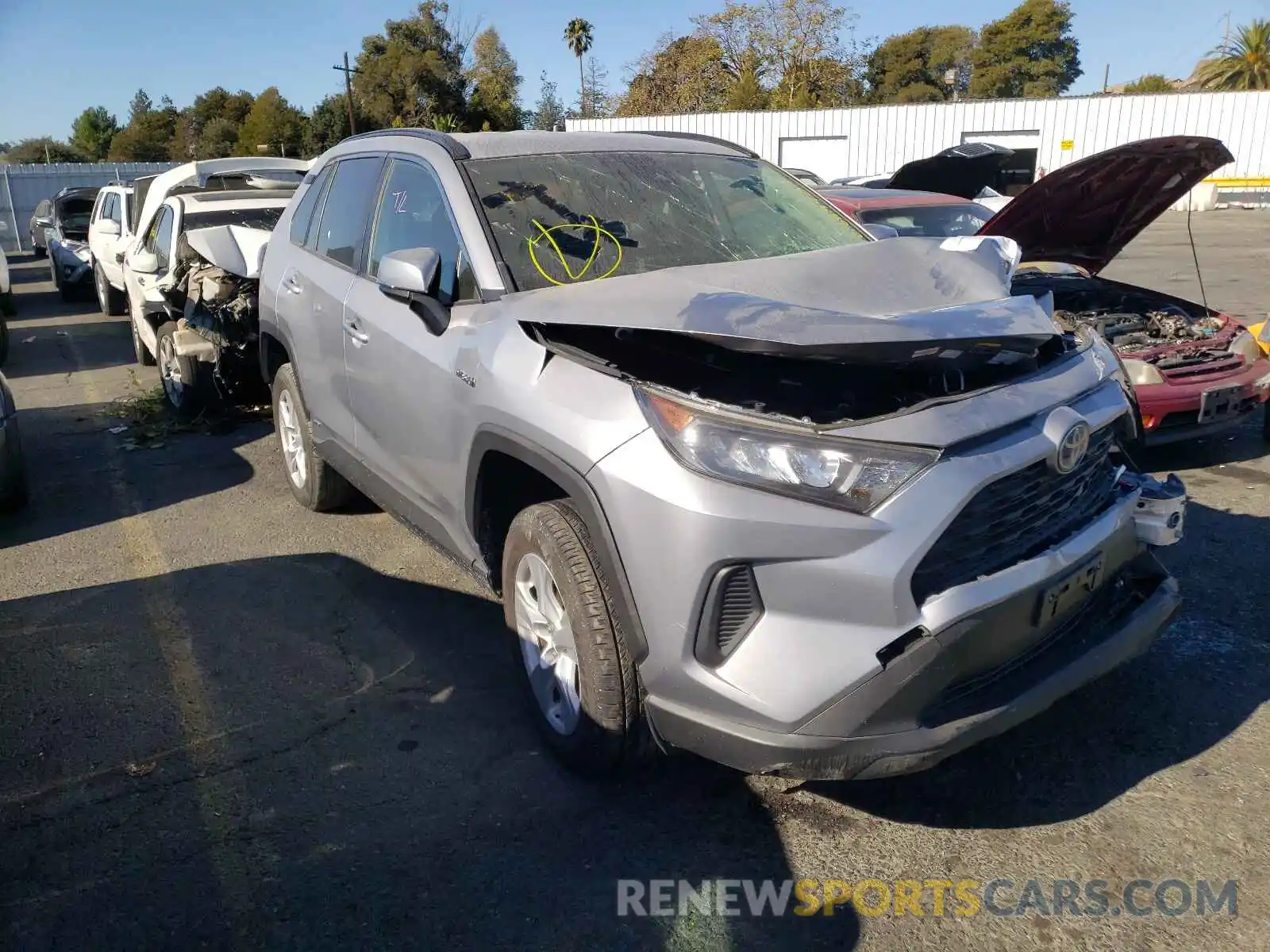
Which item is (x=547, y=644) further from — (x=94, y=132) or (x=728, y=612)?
(x=94, y=132)

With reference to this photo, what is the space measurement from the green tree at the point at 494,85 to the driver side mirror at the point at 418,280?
4802 cm

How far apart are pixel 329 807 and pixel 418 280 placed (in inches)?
64.9

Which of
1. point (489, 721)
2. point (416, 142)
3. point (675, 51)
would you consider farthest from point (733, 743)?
point (675, 51)

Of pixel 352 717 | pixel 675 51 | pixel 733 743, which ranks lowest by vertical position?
pixel 352 717

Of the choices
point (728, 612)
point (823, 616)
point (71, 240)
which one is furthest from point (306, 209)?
point (71, 240)

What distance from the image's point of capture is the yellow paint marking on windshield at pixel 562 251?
3.35 metres

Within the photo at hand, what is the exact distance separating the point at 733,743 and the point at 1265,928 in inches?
53.0

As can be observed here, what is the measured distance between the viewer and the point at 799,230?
3.96m

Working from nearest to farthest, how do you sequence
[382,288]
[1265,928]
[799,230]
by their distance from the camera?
[1265,928]
[382,288]
[799,230]

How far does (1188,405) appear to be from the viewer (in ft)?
18.0

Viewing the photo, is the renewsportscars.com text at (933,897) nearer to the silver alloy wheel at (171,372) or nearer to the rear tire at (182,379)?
the rear tire at (182,379)

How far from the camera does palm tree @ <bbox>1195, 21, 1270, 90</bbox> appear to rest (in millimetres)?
51000

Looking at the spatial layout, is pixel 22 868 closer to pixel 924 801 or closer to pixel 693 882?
pixel 693 882

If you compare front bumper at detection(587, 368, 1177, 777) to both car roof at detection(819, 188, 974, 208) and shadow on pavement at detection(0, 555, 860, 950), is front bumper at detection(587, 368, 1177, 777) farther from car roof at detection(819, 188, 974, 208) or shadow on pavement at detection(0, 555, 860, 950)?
car roof at detection(819, 188, 974, 208)
